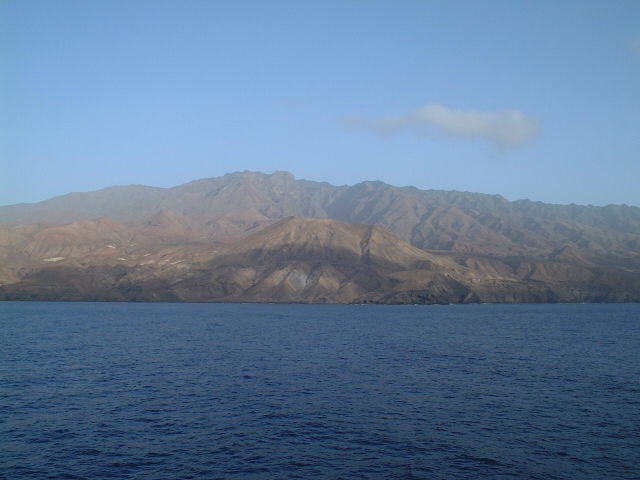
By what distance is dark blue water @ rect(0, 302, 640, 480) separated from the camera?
135 feet

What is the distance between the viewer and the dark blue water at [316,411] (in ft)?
135

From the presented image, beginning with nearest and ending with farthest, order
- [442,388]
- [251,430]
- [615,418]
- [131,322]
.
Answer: [251,430]
[615,418]
[442,388]
[131,322]

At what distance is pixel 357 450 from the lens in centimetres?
4434

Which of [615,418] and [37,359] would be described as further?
[37,359]

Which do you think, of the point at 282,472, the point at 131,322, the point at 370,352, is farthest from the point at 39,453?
the point at 131,322

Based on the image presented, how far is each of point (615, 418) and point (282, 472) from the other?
112ft

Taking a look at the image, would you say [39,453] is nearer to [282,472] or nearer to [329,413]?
[282,472]

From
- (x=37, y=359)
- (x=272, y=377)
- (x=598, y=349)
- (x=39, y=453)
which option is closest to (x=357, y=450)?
(x=39, y=453)

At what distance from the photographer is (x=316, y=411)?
5575 cm

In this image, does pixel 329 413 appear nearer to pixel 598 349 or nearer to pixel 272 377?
pixel 272 377

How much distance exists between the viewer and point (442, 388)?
66.8 meters

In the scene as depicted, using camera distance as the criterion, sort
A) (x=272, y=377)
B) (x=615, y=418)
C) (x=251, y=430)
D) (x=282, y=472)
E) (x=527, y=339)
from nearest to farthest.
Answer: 1. (x=282, y=472)
2. (x=251, y=430)
3. (x=615, y=418)
4. (x=272, y=377)
5. (x=527, y=339)

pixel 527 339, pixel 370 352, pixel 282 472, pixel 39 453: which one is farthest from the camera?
pixel 527 339

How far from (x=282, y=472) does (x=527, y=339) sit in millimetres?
96092
